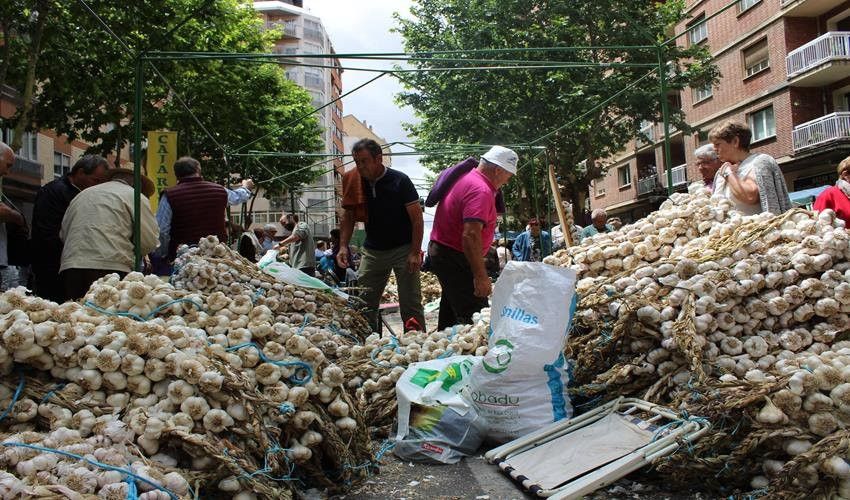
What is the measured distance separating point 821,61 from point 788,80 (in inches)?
65.9

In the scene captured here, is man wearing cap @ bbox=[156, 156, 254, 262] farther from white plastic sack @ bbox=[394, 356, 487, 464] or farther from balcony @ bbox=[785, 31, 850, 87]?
balcony @ bbox=[785, 31, 850, 87]

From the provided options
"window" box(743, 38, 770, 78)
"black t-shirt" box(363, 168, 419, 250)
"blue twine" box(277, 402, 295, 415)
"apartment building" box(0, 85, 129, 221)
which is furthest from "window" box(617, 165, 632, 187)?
"blue twine" box(277, 402, 295, 415)

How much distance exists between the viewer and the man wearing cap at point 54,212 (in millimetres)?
5102

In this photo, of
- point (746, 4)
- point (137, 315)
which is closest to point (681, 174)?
point (746, 4)

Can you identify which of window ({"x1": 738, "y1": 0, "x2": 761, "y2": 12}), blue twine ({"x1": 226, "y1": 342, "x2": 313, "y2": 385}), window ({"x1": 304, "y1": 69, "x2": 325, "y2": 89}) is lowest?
blue twine ({"x1": 226, "y1": 342, "x2": 313, "y2": 385})

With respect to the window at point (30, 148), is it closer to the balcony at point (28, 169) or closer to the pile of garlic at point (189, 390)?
the balcony at point (28, 169)

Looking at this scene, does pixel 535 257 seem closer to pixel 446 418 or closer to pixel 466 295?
pixel 466 295

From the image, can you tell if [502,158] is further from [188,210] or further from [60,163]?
[60,163]

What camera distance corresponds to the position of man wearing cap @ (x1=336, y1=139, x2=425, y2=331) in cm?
521

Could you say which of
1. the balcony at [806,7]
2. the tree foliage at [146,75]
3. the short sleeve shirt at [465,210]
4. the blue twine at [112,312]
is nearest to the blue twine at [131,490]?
the blue twine at [112,312]

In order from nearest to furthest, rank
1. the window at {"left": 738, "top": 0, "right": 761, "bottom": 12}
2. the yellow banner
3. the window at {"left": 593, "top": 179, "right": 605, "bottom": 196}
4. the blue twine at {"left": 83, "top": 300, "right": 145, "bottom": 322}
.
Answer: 1. the blue twine at {"left": 83, "top": 300, "right": 145, "bottom": 322}
2. the yellow banner
3. the window at {"left": 738, "top": 0, "right": 761, "bottom": 12}
4. the window at {"left": 593, "top": 179, "right": 605, "bottom": 196}

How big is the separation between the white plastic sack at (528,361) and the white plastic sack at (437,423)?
0.26ft

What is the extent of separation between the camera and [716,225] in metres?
3.98

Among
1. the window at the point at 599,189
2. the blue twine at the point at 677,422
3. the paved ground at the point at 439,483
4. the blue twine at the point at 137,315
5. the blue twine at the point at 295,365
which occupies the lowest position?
the paved ground at the point at 439,483
